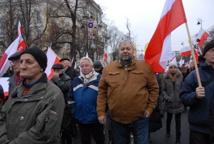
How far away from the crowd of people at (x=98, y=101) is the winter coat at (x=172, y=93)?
1.63 feet

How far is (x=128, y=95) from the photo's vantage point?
16.4 feet

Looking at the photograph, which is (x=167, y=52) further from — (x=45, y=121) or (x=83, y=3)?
(x=83, y=3)

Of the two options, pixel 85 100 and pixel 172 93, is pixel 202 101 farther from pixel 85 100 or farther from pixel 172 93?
pixel 172 93

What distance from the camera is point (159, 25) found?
215 inches

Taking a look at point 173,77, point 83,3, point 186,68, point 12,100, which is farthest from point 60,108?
point 83,3

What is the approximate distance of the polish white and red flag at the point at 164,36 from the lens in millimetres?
5234

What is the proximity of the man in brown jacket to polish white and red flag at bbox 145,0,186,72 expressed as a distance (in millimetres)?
268

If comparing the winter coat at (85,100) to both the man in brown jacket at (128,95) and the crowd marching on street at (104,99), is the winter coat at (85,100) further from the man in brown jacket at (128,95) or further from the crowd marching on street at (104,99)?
the man in brown jacket at (128,95)

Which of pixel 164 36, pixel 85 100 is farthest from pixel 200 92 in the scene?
pixel 85 100

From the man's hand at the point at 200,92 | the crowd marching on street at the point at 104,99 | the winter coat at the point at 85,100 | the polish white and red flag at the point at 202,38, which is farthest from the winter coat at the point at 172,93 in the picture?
the polish white and red flag at the point at 202,38

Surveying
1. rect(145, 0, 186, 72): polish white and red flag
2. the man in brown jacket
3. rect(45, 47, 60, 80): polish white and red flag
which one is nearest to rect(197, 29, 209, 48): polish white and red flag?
rect(45, 47, 60, 80): polish white and red flag

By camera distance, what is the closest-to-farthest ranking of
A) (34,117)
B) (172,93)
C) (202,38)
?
1. (34,117)
2. (172,93)
3. (202,38)

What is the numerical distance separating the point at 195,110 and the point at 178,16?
1370mm

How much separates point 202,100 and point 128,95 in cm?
98
